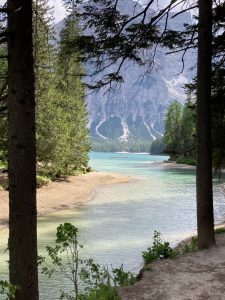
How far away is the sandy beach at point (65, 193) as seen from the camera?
86.1ft

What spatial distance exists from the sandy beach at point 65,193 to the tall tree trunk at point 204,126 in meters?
12.5

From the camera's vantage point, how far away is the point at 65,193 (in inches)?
1345

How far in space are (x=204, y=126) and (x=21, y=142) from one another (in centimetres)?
653

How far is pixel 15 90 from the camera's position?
4809 mm

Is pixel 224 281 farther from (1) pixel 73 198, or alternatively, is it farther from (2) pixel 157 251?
(1) pixel 73 198

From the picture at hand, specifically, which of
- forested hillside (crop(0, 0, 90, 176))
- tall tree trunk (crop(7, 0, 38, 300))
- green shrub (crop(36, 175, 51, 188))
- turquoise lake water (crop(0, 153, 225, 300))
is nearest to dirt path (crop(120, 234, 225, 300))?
tall tree trunk (crop(7, 0, 38, 300))

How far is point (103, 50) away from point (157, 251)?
4.97 meters

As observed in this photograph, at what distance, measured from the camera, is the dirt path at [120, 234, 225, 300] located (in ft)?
22.8

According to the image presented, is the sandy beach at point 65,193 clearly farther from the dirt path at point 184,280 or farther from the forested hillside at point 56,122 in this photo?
the dirt path at point 184,280

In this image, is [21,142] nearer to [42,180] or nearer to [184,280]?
[184,280]

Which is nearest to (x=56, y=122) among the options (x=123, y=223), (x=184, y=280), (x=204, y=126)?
(x=123, y=223)

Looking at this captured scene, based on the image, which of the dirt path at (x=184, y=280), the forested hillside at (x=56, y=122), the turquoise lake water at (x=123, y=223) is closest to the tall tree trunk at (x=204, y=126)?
the dirt path at (x=184, y=280)

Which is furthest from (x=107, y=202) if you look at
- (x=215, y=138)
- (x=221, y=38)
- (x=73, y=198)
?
(x=221, y=38)

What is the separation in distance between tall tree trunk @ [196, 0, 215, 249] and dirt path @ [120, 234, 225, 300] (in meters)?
1.01
